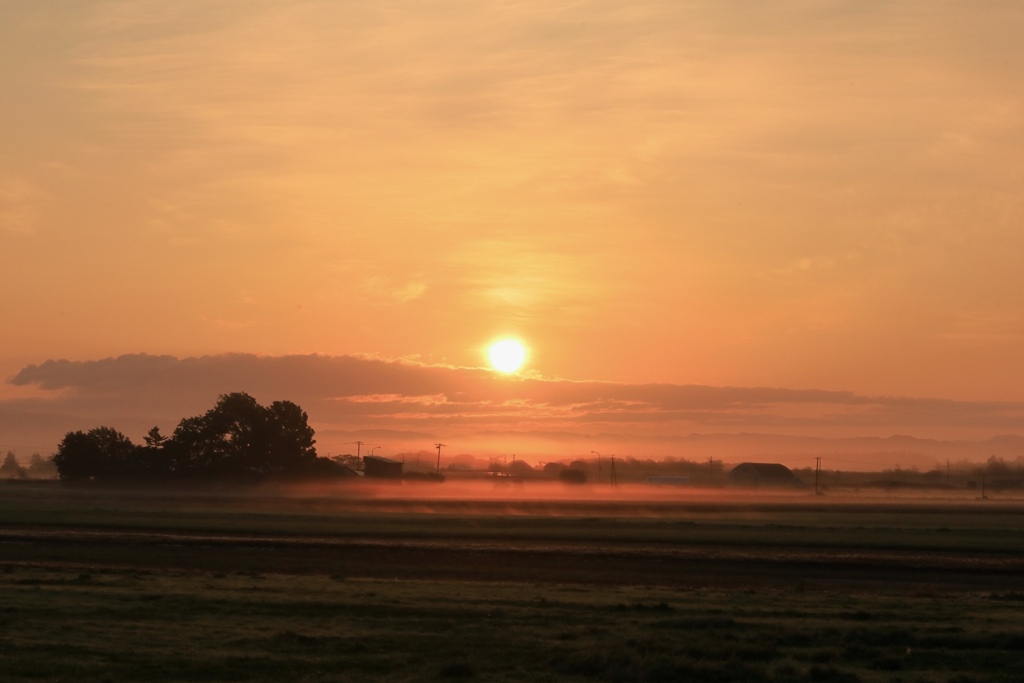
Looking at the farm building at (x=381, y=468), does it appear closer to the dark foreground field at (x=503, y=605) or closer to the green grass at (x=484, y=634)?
the dark foreground field at (x=503, y=605)

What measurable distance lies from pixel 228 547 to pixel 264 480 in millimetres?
84766

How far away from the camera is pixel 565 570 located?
42031mm

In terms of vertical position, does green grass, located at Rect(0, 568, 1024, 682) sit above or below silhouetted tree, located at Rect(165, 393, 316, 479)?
below

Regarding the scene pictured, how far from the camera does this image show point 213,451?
135 metres

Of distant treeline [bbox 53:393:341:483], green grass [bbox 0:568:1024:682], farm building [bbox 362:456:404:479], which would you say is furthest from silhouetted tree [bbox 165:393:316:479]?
green grass [bbox 0:568:1024:682]

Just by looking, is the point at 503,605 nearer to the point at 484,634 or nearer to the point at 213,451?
the point at 484,634

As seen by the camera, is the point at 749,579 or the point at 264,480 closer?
the point at 749,579

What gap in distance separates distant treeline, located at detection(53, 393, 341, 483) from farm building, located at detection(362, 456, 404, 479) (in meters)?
21.6

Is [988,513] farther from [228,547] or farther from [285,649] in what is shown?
[285,649]

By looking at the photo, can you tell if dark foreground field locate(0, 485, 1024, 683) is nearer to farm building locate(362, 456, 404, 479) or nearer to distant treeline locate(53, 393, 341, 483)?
distant treeline locate(53, 393, 341, 483)

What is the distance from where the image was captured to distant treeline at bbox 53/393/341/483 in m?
133

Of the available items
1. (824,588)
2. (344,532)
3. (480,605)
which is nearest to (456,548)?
(344,532)

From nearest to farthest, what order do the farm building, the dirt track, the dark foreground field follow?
the dark foreground field → the dirt track → the farm building

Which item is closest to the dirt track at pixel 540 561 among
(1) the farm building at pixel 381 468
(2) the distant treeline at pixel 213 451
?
(2) the distant treeline at pixel 213 451
